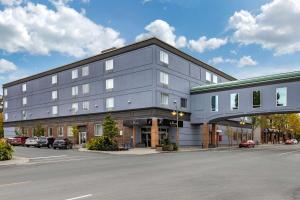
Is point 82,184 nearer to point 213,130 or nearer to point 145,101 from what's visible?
point 145,101

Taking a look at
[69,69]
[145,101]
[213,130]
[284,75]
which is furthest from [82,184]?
[69,69]

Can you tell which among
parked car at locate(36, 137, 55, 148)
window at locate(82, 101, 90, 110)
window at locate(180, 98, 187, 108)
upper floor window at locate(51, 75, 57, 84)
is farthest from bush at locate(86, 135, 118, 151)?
upper floor window at locate(51, 75, 57, 84)

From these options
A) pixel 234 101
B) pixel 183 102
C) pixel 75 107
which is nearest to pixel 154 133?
pixel 183 102

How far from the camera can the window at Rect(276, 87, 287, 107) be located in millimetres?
47334

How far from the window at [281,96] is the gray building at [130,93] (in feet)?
45.1

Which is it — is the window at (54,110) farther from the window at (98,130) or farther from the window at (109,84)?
the window at (109,84)

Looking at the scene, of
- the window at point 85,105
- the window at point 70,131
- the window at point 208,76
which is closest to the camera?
the window at point 85,105

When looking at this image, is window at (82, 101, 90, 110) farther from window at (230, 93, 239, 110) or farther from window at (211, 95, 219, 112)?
window at (230, 93, 239, 110)

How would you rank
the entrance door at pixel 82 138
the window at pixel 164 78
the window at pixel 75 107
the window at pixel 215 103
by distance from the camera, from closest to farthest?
the window at pixel 164 78 → the window at pixel 215 103 → the entrance door at pixel 82 138 → the window at pixel 75 107

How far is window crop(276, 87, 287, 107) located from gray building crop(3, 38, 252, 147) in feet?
45.1

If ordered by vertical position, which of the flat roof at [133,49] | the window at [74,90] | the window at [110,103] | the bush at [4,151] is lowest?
the bush at [4,151]

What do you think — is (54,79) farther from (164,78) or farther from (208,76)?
(208,76)

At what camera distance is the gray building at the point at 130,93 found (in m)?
50.3

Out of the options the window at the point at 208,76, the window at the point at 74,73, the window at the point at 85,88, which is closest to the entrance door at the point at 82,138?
the window at the point at 85,88
